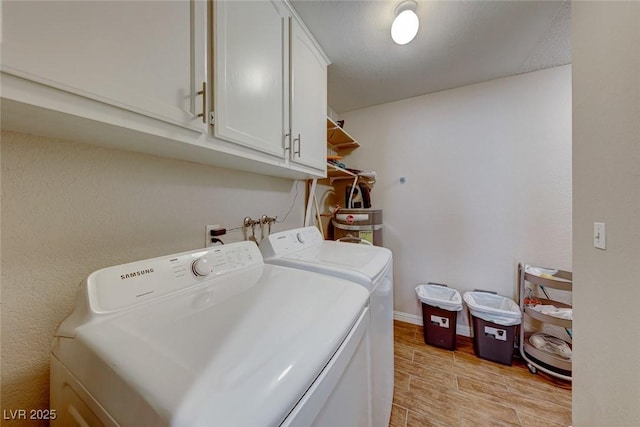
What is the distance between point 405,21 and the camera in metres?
1.25

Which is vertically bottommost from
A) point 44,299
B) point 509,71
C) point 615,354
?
point 615,354

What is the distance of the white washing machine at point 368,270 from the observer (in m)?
0.92

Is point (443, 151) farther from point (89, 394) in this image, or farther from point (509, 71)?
point (89, 394)

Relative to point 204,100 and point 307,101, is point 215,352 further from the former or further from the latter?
point 307,101

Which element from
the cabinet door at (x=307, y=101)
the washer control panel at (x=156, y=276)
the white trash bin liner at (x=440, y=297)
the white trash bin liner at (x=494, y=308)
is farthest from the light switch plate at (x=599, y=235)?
the washer control panel at (x=156, y=276)

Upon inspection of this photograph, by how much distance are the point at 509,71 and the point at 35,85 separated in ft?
9.42

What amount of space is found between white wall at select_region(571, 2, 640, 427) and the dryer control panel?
140 cm

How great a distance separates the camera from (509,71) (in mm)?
1917

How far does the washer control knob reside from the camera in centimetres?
84

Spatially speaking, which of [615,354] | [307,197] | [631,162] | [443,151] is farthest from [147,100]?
[443,151]

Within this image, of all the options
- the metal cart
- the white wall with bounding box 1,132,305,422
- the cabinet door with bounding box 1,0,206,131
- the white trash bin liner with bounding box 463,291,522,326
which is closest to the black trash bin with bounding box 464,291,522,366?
the white trash bin liner with bounding box 463,291,522,326

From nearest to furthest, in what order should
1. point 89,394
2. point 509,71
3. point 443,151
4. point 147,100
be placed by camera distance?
point 89,394 → point 147,100 → point 509,71 → point 443,151

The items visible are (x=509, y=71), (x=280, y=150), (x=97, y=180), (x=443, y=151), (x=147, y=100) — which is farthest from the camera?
(x=443, y=151)

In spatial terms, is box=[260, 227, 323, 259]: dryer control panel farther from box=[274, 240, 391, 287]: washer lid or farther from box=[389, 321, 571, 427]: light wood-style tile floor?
box=[389, 321, 571, 427]: light wood-style tile floor
